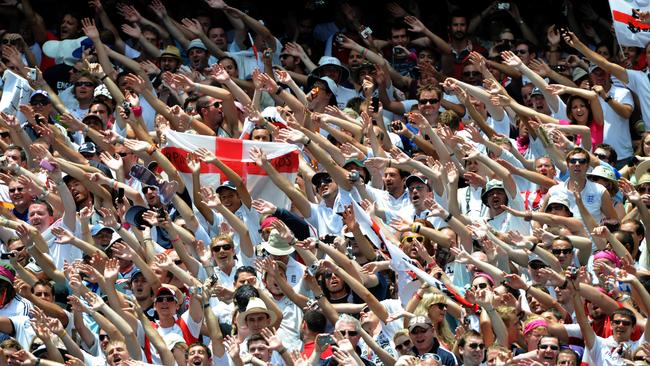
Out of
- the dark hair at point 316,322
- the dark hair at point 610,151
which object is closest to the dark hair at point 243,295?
the dark hair at point 316,322

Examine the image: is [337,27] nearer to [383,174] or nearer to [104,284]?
[383,174]

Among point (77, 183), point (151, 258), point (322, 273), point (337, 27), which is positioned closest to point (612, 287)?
point (322, 273)

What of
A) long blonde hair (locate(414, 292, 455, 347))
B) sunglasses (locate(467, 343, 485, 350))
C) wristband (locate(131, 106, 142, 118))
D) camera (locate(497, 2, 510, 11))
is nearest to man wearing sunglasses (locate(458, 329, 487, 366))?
sunglasses (locate(467, 343, 485, 350))

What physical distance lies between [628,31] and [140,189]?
16.5 ft

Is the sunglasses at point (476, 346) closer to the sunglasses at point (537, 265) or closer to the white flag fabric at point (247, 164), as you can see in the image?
the sunglasses at point (537, 265)

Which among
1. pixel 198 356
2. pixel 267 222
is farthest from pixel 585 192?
pixel 198 356

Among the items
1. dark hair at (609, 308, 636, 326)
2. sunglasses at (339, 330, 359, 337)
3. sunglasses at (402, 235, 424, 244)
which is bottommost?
sunglasses at (402, 235, 424, 244)

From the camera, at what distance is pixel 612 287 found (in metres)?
16.5

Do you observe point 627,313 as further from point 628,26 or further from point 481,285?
point 628,26

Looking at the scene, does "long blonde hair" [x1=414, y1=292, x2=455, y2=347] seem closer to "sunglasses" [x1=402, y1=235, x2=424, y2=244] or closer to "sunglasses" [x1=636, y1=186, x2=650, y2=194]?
"sunglasses" [x1=402, y1=235, x2=424, y2=244]

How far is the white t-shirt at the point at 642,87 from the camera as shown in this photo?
20.4m

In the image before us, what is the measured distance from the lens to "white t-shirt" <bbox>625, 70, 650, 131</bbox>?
2042 centimetres

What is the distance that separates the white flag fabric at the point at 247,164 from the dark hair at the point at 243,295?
2.86 metres

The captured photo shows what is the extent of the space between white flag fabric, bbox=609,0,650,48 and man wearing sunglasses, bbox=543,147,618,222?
2741 millimetres
